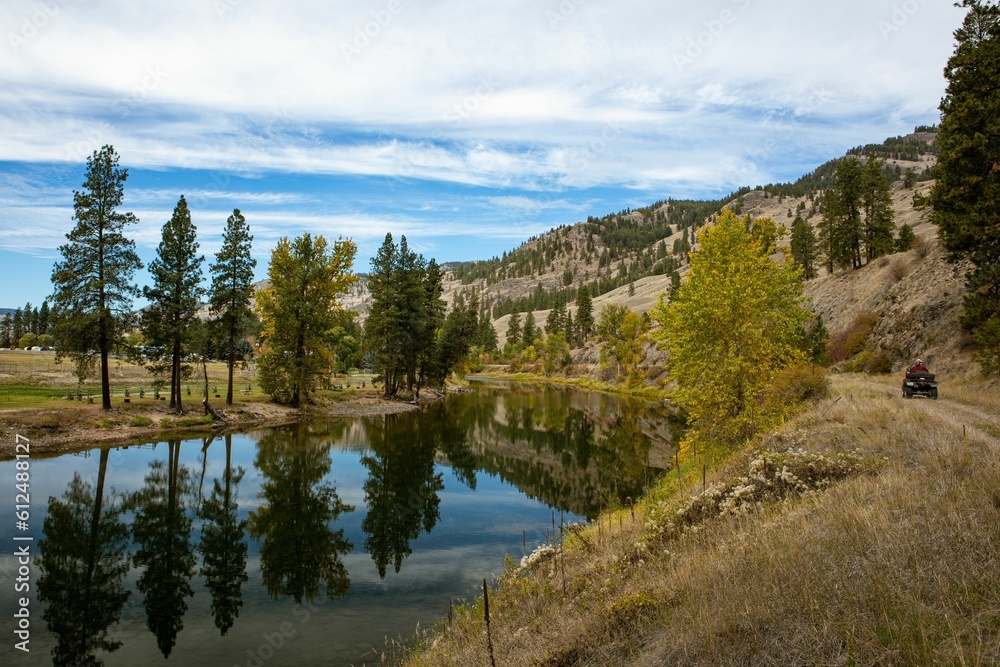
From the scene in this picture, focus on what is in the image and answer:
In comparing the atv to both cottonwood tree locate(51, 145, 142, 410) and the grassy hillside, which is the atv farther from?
cottonwood tree locate(51, 145, 142, 410)

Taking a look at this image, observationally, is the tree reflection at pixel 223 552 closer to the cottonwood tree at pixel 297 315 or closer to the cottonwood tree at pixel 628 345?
the cottonwood tree at pixel 297 315

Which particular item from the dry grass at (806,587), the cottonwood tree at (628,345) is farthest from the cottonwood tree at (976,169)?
the cottonwood tree at (628,345)

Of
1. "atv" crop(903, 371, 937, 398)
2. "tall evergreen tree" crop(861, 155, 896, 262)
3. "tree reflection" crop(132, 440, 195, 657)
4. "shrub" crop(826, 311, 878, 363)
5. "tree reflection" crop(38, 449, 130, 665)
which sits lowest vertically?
"tree reflection" crop(132, 440, 195, 657)

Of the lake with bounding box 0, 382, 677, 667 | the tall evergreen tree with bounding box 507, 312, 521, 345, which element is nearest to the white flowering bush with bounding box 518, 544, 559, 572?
the lake with bounding box 0, 382, 677, 667

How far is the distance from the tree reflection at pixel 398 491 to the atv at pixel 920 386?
2141cm

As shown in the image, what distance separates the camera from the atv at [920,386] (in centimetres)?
2197

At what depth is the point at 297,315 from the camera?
156ft

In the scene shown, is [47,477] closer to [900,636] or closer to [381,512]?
[381,512]

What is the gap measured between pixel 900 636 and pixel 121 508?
25839 millimetres

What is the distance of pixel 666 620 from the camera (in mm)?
7020

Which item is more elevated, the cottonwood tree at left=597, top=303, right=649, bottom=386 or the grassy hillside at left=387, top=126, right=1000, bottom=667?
the cottonwood tree at left=597, top=303, right=649, bottom=386

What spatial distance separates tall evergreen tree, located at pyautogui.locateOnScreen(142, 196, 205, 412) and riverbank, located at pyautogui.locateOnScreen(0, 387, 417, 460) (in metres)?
2.17

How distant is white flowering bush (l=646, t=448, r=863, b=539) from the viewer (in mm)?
10781

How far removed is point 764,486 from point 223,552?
17.1 m
